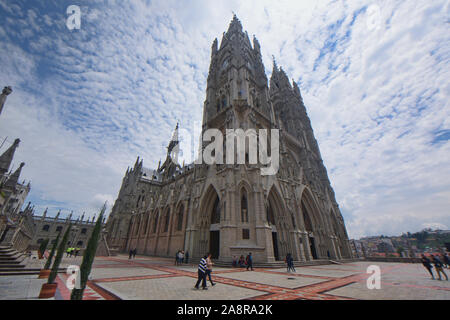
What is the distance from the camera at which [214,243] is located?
63.0 feet

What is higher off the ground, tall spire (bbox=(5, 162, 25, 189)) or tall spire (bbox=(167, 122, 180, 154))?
tall spire (bbox=(167, 122, 180, 154))

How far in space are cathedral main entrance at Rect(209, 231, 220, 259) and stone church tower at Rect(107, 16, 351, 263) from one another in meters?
0.10

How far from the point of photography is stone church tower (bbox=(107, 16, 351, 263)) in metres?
16.7

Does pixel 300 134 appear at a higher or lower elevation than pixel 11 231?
higher

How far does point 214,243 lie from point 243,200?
19.5 feet

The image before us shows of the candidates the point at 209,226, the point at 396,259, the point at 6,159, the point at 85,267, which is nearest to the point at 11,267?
the point at 85,267

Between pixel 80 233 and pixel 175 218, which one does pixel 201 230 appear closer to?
pixel 175 218

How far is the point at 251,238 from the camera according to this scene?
52.0 ft

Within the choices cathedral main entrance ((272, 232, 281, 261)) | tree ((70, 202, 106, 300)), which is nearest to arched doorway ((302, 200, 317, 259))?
cathedral main entrance ((272, 232, 281, 261))

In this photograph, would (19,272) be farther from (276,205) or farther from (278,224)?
(276,205)

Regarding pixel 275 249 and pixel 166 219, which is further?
pixel 166 219

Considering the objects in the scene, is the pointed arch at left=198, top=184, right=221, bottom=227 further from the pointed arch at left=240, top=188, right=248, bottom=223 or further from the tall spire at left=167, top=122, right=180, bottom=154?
the tall spire at left=167, top=122, right=180, bottom=154

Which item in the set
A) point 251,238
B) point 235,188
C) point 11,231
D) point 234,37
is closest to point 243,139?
point 235,188

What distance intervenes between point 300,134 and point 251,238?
2471 cm
